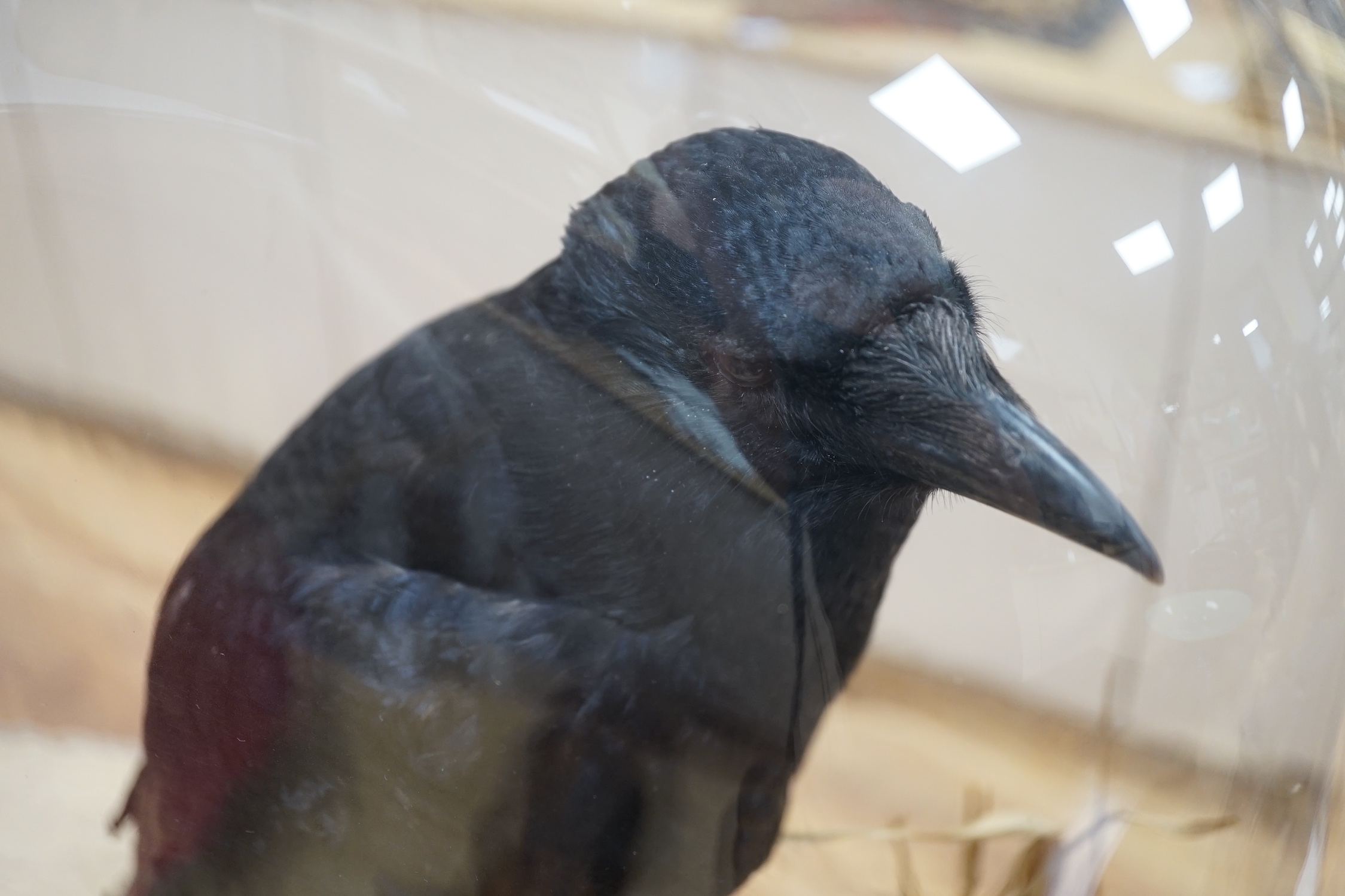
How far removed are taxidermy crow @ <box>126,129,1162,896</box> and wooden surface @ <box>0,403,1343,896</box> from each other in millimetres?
45

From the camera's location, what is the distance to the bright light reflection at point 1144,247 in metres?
0.44

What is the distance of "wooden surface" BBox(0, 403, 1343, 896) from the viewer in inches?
18.6

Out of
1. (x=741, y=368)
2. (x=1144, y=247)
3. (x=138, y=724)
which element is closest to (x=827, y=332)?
(x=741, y=368)

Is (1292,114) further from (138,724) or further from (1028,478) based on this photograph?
(138,724)

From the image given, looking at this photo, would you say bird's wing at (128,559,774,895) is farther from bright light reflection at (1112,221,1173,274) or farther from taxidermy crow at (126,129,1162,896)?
bright light reflection at (1112,221,1173,274)

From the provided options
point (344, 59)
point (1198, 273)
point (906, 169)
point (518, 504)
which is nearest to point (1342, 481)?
point (1198, 273)

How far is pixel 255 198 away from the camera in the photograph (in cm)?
52

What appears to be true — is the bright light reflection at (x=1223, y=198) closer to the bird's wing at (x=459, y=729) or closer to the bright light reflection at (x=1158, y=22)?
the bright light reflection at (x=1158, y=22)

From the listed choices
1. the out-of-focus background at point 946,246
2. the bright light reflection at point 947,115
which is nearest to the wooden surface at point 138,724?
the out-of-focus background at point 946,246

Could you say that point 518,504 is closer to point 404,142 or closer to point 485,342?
point 485,342

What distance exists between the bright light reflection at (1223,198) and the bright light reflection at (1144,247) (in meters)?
0.03

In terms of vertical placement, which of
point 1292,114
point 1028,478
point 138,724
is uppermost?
point 1292,114

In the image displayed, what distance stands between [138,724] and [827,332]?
0.43 metres

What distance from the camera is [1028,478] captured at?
0.35m
